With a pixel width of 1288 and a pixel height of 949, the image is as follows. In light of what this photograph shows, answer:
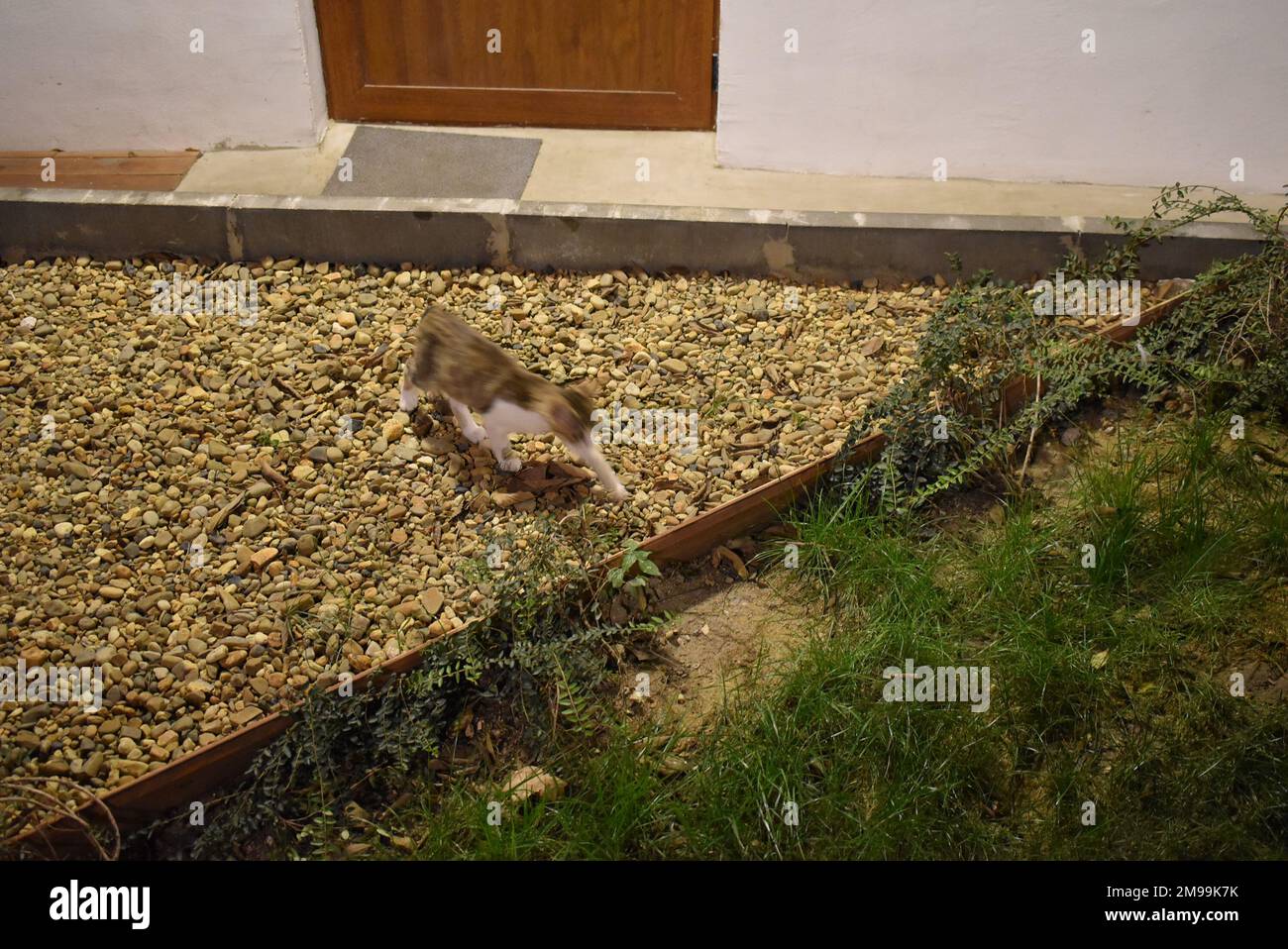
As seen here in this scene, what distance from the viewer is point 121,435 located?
15.4 ft

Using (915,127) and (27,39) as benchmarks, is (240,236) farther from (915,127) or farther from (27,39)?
(915,127)

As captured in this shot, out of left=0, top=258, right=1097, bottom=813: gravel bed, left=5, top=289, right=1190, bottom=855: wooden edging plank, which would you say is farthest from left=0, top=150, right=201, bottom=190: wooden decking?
left=5, top=289, right=1190, bottom=855: wooden edging plank

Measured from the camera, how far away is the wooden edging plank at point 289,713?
141 inches

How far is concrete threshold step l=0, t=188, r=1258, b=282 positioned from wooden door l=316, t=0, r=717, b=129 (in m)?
1.03

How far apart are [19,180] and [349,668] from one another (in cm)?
369

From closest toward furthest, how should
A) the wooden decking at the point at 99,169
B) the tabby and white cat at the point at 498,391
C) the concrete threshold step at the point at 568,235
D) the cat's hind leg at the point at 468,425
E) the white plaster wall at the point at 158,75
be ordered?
1. the tabby and white cat at the point at 498,391
2. the cat's hind leg at the point at 468,425
3. the concrete threshold step at the point at 568,235
4. the white plaster wall at the point at 158,75
5. the wooden decking at the point at 99,169

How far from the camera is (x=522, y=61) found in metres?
6.10

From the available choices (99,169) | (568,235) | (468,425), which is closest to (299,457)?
(468,425)

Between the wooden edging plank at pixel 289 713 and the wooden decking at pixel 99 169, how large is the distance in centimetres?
326

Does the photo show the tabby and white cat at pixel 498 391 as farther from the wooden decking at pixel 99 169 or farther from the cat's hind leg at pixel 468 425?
the wooden decking at pixel 99 169

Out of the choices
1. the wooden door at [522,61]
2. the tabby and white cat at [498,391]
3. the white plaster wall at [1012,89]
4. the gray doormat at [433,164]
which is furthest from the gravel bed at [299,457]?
the wooden door at [522,61]

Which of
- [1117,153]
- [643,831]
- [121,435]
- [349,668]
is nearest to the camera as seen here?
[643,831]

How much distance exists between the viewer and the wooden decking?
592 cm

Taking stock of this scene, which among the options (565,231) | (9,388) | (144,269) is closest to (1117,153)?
(565,231)
